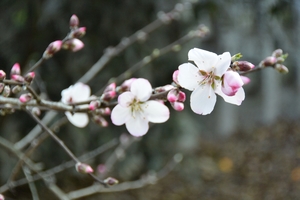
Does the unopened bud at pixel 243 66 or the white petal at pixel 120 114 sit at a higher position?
the white petal at pixel 120 114

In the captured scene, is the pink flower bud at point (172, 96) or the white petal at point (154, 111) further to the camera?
the white petal at point (154, 111)

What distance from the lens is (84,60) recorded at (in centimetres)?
180

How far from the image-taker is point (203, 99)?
50 centimetres

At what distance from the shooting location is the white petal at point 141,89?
0.55 meters

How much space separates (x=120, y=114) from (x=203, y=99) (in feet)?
0.50

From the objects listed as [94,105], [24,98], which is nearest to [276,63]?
[94,105]

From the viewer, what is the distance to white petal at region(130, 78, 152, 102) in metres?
0.55

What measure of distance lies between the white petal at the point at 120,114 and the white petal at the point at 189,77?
14cm

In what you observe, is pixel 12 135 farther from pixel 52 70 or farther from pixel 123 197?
pixel 123 197

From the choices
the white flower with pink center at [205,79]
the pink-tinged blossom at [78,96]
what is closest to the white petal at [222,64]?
the white flower with pink center at [205,79]

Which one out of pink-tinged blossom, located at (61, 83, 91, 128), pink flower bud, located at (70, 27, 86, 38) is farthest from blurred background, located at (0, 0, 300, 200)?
pink flower bud, located at (70, 27, 86, 38)

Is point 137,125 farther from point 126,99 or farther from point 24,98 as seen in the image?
point 24,98

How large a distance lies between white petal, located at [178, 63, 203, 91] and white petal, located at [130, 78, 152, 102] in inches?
3.3

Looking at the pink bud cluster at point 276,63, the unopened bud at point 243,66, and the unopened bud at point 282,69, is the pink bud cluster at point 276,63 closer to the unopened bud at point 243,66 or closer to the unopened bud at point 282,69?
the unopened bud at point 282,69
